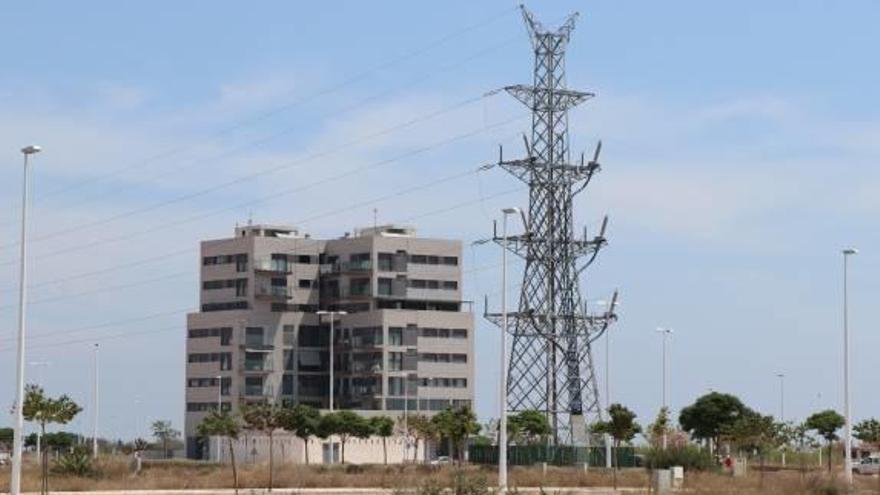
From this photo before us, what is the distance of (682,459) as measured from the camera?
78.4 m

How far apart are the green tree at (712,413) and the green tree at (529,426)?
431 inches

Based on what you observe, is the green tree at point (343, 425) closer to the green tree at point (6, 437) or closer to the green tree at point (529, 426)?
the green tree at point (529, 426)

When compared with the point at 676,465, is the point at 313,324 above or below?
above

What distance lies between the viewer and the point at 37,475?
7075 centimetres

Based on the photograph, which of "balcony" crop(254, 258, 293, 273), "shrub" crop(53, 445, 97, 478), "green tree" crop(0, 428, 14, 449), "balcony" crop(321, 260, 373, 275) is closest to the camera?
"shrub" crop(53, 445, 97, 478)

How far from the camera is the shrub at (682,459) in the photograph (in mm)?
77312

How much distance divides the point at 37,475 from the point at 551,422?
148 ft

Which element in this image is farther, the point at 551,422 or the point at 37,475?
the point at 551,422

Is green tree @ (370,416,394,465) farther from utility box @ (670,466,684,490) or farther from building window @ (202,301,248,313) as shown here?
utility box @ (670,466,684,490)

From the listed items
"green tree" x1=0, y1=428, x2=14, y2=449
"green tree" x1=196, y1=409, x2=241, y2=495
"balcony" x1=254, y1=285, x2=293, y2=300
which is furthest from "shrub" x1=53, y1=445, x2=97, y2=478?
"balcony" x1=254, y1=285, x2=293, y2=300

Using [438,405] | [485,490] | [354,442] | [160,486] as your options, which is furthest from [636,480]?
[438,405]

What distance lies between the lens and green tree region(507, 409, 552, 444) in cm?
10050

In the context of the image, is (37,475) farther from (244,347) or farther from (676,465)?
(244,347)

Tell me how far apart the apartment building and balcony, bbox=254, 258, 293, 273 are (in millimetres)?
96
